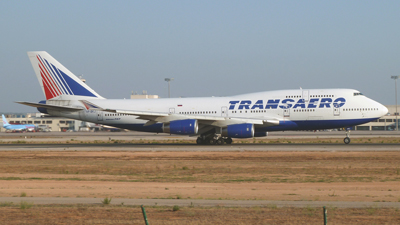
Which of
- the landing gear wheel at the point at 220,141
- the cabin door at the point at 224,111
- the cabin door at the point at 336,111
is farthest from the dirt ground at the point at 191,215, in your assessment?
the landing gear wheel at the point at 220,141

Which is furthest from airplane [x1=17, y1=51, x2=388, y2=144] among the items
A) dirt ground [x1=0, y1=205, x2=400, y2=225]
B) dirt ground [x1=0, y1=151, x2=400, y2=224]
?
dirt ground [x1=0, y1=205, x2=400, y2=225]

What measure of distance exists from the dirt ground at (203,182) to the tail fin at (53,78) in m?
12.9

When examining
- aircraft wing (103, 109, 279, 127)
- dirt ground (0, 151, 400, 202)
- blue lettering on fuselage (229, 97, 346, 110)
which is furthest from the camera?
blue lettering on fuselage (229, 97, 346, 110)

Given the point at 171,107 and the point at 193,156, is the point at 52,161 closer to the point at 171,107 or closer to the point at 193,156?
the point at 193,156

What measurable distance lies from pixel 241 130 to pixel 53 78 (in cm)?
1996

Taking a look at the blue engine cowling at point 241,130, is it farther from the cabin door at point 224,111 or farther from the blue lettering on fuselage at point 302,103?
the blue lettering on fuselage at point 302,103

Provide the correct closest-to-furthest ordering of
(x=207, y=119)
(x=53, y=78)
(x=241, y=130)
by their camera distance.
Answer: (x=241, y=130)
(x=207, y=119)
(x=53, y=78)

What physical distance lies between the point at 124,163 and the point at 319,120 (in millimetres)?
19919

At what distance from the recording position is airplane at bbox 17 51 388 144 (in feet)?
134

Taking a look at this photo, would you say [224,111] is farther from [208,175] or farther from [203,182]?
[203,182]

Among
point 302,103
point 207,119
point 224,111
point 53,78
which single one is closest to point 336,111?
point 302,103

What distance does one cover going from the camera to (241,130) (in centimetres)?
3934

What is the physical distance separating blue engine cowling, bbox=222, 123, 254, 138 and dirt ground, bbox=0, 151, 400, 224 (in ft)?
20.9

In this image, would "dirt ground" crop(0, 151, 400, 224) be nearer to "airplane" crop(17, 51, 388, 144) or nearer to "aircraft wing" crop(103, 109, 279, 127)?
"aircraft wing" crop(103, 109, 279, 127)
